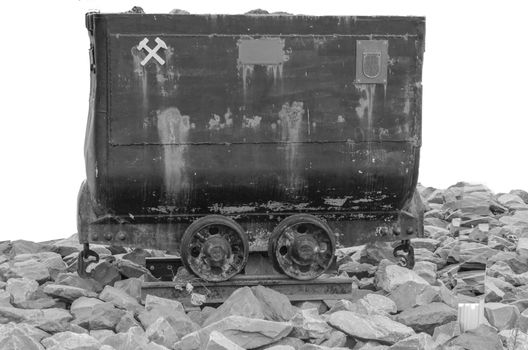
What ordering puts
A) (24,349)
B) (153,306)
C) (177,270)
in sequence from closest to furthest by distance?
1. (24,349)
2. (153,306)
3. (177,270)

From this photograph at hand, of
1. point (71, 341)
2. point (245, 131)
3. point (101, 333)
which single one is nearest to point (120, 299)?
point (101, 333)

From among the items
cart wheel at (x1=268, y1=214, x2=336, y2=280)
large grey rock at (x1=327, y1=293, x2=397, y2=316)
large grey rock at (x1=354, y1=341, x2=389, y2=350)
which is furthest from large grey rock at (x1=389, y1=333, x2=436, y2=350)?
cart wheel at (x1=268, y1=214, x2=336, y2=280)

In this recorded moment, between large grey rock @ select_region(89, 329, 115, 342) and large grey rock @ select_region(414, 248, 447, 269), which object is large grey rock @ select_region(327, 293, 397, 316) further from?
large grey rock @ select_region(414, 248, 447, 269)

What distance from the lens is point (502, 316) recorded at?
1043 centimetres

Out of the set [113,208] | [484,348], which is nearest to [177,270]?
[113,208]

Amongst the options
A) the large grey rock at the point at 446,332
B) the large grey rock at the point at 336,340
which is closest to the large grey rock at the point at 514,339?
the large grey rock at the point at 446,332

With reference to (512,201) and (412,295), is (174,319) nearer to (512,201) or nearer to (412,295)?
(412,295)

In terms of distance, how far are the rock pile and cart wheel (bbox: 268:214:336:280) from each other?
329mm

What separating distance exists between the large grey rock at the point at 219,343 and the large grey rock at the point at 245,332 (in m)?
0.25

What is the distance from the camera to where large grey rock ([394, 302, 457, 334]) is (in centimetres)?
1035

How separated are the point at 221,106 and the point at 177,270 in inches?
84.4

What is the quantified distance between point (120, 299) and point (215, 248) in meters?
0.97

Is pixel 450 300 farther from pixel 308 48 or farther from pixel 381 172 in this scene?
pixel 308 48

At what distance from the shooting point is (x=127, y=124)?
35.7ft
